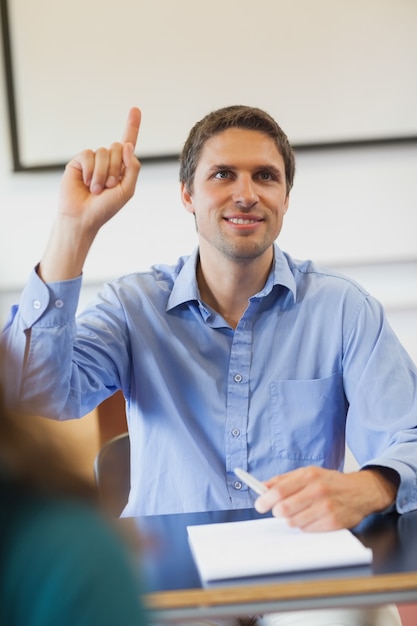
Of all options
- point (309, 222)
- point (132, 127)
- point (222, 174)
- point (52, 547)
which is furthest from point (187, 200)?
point (52, 547)

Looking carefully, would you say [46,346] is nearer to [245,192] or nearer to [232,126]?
[245,192]

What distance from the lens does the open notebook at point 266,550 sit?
38.6 inches

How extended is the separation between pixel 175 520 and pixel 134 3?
63.6 inches

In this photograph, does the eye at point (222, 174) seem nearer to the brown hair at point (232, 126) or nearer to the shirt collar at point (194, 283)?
the brown hair at point (232, 126)

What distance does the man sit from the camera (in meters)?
1.49

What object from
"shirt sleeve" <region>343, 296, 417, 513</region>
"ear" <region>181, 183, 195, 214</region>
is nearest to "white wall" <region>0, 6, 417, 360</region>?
"ear" <region>181, 183, 195, 214</region>

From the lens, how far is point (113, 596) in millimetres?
438

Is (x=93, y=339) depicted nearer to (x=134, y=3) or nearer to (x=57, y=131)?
(x=57, y=131)

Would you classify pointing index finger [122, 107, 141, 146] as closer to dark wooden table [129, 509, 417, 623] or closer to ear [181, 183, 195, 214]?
ear [181, 183, 195, 214]

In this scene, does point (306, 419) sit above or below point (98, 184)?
below

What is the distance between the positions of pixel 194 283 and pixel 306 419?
13.7 inches

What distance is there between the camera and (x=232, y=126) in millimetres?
1817

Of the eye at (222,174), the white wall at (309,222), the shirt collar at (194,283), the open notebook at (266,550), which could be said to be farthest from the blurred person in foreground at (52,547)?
the white wall at (309,222)

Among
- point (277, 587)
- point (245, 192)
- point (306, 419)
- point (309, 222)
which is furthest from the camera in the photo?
point (309, 222)
